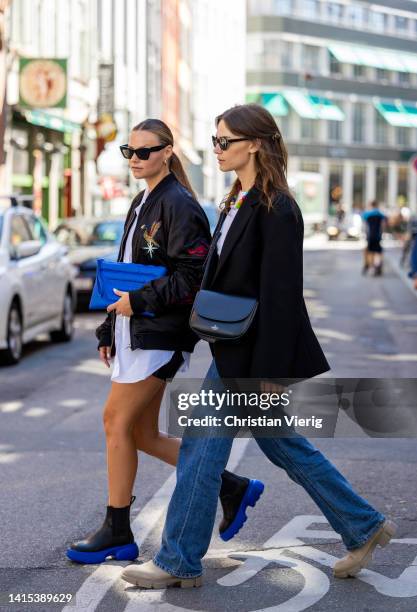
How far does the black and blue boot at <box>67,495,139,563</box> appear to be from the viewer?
17.5ft

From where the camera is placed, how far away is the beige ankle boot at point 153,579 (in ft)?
16.2

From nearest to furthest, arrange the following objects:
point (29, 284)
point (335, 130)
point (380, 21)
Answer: point (29, 284)
point (380, 21)
point (335, 130)

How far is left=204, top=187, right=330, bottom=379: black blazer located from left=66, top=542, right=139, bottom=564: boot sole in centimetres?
106

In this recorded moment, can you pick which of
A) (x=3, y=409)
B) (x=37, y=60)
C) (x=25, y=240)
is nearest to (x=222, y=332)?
(x=3, y=409)

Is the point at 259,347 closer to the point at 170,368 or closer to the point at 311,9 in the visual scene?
the point at 170,368

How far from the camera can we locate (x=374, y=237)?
33.1 m

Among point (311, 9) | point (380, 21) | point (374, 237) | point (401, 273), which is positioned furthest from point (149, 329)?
point (311, 9)

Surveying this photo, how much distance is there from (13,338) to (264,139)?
878 cm

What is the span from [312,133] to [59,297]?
80289 millimetres

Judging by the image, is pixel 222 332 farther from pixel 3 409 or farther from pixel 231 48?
pixel 231 48

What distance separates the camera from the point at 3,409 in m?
10.1

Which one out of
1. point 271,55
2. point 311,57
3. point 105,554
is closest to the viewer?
point 105,554

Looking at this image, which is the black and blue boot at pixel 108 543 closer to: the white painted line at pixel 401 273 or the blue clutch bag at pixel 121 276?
the blue clutch bag at pixel 121 276

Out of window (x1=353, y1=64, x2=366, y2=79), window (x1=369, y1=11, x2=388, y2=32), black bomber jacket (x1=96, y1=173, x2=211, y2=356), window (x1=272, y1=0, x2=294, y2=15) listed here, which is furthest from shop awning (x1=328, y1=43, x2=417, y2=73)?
black bomber jacket (x1=96, y1=173, x2=211, y2=356)
